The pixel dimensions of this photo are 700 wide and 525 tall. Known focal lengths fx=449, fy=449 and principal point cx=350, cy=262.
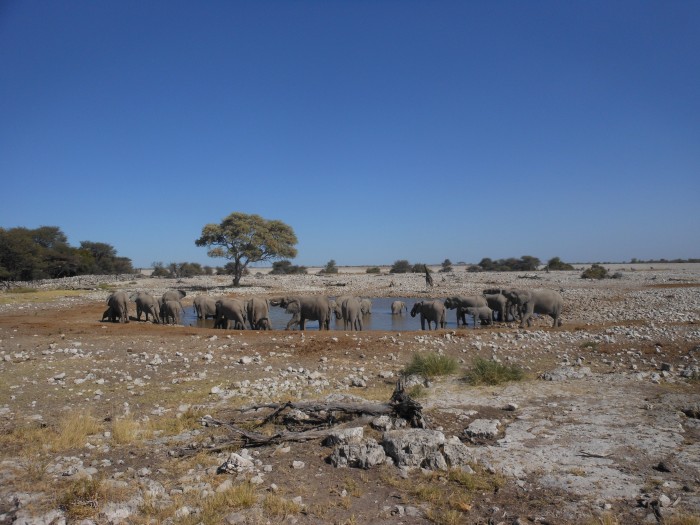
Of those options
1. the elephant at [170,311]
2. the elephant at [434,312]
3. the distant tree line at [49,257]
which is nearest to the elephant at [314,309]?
the elephant at [434,312]

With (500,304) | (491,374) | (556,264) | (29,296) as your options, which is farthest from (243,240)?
(556,264)

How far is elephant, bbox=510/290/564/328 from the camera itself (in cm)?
2034

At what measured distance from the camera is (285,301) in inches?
964

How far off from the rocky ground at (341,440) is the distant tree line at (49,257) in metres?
42.5

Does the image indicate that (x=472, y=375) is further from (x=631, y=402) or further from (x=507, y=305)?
Result: (x=507, y=305)

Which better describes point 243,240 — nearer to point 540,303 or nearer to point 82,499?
point 540,303

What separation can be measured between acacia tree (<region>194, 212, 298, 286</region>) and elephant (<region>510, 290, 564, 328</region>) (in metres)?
30.5

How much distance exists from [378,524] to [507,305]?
21.7m

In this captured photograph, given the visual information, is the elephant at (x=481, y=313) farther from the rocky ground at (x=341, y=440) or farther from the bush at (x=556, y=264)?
the bush at (x=556, y=264)

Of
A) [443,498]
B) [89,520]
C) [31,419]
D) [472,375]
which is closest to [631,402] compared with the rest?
[472,375]

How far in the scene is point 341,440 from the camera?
5.98 meters

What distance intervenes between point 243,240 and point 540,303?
32346 millimetres

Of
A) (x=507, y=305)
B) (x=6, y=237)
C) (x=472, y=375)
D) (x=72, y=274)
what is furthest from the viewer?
(x=72, y=274)

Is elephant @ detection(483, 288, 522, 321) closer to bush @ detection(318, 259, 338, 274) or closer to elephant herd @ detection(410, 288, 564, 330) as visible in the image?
elephant herd @ detection(410, 288, 564, 330)
